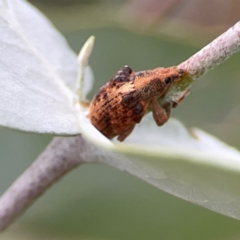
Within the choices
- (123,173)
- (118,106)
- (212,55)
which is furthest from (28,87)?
(123,173)

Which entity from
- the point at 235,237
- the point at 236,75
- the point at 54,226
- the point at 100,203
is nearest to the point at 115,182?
the point at 100,203

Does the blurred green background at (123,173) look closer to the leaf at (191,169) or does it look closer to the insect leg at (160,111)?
the insect leg at (160,111)

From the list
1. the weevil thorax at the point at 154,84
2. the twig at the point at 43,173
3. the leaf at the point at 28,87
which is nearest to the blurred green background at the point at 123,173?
the twig at the point at 43,173

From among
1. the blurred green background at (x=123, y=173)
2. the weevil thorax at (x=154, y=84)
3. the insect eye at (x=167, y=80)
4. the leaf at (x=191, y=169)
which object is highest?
the leaf at (x=191, y=169)

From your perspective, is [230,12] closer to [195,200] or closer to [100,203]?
[100,203]

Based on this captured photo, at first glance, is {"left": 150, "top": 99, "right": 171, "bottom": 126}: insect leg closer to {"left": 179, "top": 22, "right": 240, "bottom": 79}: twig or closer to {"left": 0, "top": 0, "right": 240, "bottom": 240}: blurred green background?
{"left": 179, "top": 22, "right": 240, "bottom": 79}: twig

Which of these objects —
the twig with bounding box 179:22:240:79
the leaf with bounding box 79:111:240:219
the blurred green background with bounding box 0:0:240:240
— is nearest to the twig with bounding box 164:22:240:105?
the twig with bounding box 179:22:240:79
